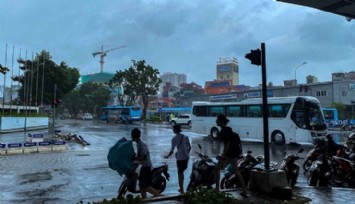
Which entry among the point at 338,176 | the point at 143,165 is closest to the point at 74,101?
the point at 338,176

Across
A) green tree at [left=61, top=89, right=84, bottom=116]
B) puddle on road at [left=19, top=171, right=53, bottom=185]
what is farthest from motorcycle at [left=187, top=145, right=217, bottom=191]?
green tree at [left=61, top=89, right=84, bottom=116]

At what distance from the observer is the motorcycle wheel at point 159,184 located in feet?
28.4

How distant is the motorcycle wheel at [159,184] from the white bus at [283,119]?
1525 cm

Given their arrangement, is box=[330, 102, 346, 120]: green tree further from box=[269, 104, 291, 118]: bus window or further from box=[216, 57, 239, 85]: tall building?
box=[216, 57, 239, 85]: tall building

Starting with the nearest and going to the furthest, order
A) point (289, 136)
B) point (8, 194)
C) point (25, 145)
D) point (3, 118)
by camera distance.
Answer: point (8, 194) → point (25, 145) → point (289, 136) → point (3, 118)

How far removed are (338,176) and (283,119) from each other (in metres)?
13.4

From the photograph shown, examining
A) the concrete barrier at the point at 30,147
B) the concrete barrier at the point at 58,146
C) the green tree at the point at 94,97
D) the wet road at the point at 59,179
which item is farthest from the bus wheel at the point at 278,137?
the green tree at the point at 94,97

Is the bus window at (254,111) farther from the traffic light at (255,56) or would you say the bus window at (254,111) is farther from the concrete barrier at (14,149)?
the traffic light at (255,56)

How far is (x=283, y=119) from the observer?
23.0 m

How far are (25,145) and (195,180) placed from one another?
12436 mm

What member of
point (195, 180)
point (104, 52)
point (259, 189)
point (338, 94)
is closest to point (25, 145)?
point (195, 180)

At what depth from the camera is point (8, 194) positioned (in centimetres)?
891

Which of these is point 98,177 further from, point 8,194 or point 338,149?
point 338,149

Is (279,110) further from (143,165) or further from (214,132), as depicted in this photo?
(143,165)
